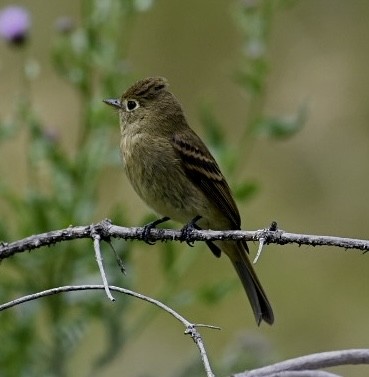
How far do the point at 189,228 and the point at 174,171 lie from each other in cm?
62

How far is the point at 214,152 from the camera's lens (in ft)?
21.0

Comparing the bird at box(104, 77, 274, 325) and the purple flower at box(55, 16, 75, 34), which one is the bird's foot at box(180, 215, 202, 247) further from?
the purple flower at box(55, 16, 75, 34)

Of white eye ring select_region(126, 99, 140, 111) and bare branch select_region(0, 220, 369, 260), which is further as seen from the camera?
white eye ring select_region(126, 99, 140, 111)

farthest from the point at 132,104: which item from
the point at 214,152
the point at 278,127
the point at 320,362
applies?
the point at 320,362

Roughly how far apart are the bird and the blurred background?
1.44 ft

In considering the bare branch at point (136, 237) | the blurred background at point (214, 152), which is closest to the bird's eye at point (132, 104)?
the blurred background at point (214, 152)

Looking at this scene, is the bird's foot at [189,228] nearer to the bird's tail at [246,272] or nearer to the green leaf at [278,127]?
the bird's tail at [246,272]

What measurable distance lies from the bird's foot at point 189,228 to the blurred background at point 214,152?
0.78 m

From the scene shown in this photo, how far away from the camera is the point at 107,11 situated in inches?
240

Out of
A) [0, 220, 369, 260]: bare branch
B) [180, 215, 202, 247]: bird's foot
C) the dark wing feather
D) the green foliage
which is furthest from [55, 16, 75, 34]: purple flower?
[0, 220, 369, 260]: bare branch

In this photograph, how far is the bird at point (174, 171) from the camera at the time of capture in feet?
17.3

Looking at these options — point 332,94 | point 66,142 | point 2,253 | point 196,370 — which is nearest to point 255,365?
point 196,370

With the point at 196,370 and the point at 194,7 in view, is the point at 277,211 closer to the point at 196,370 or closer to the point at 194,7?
the point at 194,7

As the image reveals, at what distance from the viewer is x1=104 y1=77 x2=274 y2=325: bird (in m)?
5.27
